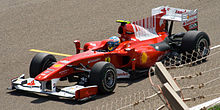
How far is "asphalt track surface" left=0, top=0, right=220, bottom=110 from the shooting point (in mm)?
9469

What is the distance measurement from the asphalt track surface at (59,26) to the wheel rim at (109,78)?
0.23 m

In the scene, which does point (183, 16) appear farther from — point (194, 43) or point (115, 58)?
point (115, 58)

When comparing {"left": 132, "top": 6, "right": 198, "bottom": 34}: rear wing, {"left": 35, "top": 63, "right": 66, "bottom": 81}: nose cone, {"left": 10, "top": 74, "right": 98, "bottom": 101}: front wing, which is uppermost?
{"left": 132, "top": 6, "right": 198, "bottom": 34}: rear wing

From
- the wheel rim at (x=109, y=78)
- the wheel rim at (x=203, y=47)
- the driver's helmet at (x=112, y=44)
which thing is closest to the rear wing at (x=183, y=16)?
the wheel rim at (x=203, y=47)

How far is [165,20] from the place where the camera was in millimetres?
11570

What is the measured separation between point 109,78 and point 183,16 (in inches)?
128

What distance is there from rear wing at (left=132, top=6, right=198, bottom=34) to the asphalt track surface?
4.00ft

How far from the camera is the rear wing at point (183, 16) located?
11250mm

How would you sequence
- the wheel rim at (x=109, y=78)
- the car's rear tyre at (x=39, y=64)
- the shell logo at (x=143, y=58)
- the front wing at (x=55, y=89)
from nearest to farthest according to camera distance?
the front wing at (x=55, y=89) → the wheel rim at (x=109, y=78) → the car's rear tyre at (x=39, y=64) → the shell logo at (x=143, y=58)

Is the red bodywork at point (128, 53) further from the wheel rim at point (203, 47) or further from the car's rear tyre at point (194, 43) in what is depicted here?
the wheel rim at point (203, 47)

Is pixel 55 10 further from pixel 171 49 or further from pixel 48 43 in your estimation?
pixel 171 49

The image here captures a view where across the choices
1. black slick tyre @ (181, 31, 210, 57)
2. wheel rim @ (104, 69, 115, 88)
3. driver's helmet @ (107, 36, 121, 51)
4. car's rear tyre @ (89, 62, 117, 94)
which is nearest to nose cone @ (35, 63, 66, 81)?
car's rear tyre @ (89, 62, 117, 94)

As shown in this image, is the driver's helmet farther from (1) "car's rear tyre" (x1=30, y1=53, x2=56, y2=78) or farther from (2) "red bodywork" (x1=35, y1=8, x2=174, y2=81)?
(1) "car's rear tyre" (x1=30, y1=53, x2=56, y2=78)

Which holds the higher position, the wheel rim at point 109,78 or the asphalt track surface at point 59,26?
the asphalt track surface at point 59,26
